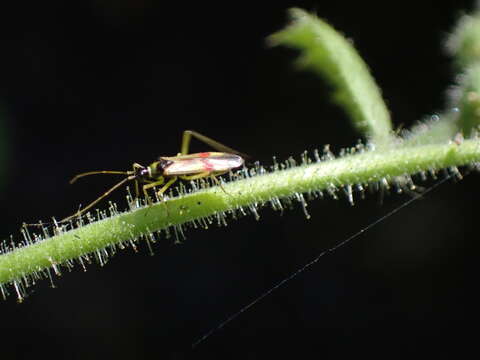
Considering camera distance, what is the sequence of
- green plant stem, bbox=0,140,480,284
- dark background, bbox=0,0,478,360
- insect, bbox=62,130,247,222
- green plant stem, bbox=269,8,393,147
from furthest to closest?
dark background, bbox=0,0,478,360
green plant stem, bbox=269,8,393,147
insect, bbox=62,130,247,222
green plant stem, bbox=0,140,480,284

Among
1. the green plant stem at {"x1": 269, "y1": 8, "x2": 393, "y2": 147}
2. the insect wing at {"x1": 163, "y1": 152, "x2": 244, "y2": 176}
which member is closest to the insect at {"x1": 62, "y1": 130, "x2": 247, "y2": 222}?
the insect wing at {"x1": 163, "y1": 152, "x2": 244, "y2": 176}

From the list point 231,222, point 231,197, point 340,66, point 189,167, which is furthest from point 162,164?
point 231,222

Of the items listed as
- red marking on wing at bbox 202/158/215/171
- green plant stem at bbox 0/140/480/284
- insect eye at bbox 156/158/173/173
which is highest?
insect eye at bbox 156/158/173/173

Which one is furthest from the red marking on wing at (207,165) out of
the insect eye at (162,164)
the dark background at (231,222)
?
the dark background at (231,222)

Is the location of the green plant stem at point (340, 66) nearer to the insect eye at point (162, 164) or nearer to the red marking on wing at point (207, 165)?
the red marking on wing at point (207, 165)

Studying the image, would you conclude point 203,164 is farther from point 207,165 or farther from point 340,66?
point 340,66

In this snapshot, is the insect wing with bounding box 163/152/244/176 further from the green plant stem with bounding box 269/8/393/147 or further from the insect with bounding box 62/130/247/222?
the green plant stem with bounding box 269/8/393/147

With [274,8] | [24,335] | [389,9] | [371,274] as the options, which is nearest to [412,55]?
[389,9]
